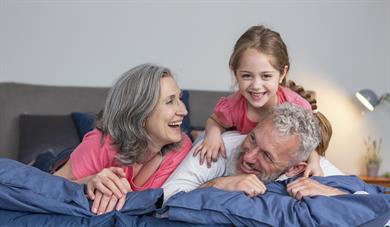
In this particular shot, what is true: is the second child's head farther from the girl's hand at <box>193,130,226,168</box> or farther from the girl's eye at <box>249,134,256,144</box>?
the girl's eye at <box>249,134,256,144</box>

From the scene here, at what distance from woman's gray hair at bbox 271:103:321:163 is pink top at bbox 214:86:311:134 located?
40 cm

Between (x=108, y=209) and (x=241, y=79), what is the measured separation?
33.7 inches

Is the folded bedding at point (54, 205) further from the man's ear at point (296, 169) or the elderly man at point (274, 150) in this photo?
the man's ear at point (296, 169)

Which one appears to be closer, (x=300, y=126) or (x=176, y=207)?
(x=176, y=207)

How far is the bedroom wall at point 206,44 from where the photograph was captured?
3.81 m

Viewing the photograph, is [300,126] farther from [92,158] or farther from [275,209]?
[92,158]

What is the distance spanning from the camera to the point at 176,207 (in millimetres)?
1253

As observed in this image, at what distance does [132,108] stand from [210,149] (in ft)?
1.01

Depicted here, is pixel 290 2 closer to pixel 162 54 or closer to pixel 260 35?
pixel 162 54

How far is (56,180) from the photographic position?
1.36 m

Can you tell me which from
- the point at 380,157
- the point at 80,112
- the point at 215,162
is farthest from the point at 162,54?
the point at 215,162

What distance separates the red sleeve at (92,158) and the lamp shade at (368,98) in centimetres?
248

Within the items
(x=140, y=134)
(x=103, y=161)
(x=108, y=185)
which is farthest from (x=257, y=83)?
(x=108, y=185)

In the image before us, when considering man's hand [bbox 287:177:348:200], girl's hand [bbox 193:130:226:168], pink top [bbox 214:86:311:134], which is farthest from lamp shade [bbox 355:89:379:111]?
man's hand [bbox 287:177:348:200]
